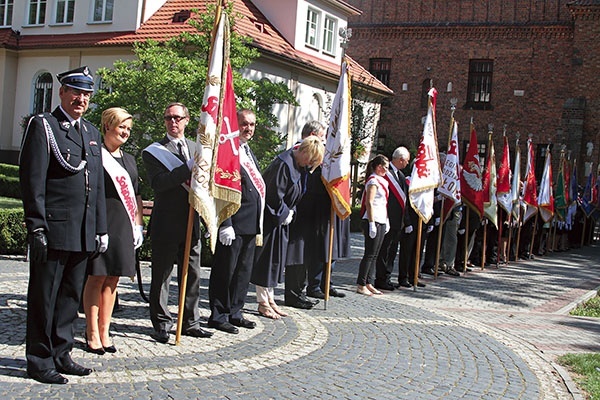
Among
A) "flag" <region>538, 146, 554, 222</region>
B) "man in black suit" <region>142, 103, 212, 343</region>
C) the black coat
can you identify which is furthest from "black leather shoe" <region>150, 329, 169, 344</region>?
"flag" <region>538, 146, 554, 222</region>

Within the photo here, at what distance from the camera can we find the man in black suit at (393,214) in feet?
37.6

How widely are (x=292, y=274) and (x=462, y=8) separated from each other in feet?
106

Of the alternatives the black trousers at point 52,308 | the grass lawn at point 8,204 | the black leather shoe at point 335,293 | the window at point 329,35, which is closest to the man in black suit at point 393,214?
the black leather shoe at point 335,293

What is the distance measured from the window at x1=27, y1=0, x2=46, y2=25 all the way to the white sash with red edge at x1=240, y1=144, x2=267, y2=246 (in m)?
26.8

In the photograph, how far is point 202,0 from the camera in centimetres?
2822

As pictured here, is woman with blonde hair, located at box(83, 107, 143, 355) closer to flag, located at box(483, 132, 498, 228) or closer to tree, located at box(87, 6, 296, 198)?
tree, located at box(87, 6, 296, 198)

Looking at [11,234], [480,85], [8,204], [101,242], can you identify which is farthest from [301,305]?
[480,85]

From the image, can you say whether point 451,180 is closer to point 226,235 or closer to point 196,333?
point 226,235

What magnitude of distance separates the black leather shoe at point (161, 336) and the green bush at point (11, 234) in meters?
6.13

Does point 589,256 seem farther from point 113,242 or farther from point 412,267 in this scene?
point 113,242

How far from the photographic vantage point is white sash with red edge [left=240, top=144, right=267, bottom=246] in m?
7.60

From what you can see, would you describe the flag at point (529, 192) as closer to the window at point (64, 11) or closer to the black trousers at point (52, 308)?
the black trousers at point (52, 308)

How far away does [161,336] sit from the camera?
6707mm

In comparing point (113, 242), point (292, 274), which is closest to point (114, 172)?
point (113, 242)
